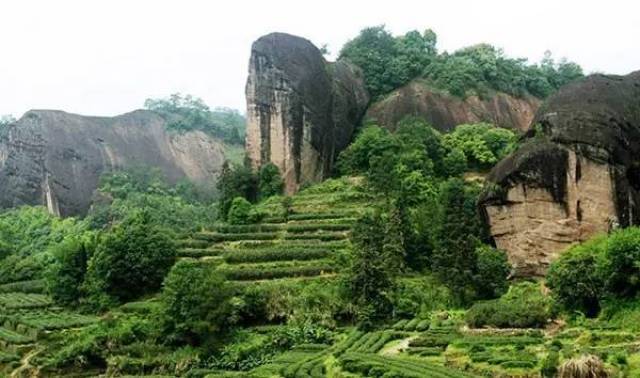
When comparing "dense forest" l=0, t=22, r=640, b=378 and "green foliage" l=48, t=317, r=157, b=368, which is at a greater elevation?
"dense forest" l=0, t=22, r=640, b=378

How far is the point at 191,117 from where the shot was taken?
354 ft

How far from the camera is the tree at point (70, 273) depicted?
50.4 m

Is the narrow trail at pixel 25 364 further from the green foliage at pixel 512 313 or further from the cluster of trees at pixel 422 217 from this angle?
the green foliage at pixel 512 313

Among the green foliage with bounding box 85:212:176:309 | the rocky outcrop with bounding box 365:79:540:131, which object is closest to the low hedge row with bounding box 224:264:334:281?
the green foliage with bounding box 85:212:176:309

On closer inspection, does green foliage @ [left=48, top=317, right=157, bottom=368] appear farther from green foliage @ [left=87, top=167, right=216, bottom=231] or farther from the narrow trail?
green foliage @ [left=87, top=167, right=216, bottom=231]

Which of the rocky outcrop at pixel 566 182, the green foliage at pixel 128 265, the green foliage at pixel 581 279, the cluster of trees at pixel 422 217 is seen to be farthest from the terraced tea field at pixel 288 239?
the green foliage at pixel 581 279

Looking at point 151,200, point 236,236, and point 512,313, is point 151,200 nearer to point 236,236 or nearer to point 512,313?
point 236,236

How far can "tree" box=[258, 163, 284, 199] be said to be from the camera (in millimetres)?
65125

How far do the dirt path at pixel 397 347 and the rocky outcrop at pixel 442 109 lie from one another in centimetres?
4406

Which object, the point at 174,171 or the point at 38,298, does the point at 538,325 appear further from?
the point at 174,171

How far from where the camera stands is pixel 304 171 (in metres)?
67.8

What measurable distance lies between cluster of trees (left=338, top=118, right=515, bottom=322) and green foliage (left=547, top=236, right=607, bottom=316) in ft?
21.7

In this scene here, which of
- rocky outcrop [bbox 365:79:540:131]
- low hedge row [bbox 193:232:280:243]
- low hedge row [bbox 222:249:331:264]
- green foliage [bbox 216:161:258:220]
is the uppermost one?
rocky outcrop [bbox 365:79:540:131]

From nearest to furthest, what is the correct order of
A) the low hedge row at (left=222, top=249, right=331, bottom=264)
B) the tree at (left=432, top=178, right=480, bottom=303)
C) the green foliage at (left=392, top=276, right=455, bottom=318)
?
1. the green foliage at (left=392, top=276, right=455, bottom=318)
2. the tree at (left=432, top=178, right=480, bottom=303)
3. the low hedge row at (left=222, top=249, right=331, bottom=264)
